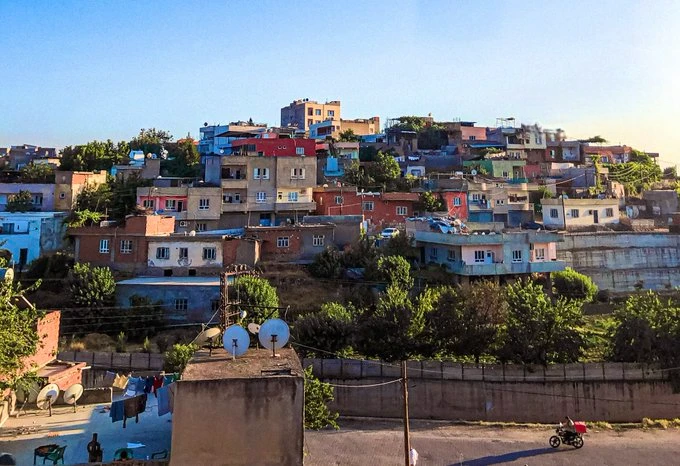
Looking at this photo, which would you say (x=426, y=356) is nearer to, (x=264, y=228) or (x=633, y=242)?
(x=264, y=228)

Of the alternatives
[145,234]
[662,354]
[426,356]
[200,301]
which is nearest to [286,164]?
[145,234]

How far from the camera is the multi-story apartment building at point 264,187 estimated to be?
129 ft

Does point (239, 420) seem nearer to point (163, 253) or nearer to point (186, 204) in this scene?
point (163, 253)

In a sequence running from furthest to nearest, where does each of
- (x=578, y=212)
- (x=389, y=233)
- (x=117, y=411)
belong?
(x=578, y=212), (x=389, y=233), (x=117, y=411)

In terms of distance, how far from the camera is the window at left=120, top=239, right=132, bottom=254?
103 ft

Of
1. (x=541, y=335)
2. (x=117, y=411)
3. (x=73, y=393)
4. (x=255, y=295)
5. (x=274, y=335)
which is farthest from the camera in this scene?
(x=255, y=295)

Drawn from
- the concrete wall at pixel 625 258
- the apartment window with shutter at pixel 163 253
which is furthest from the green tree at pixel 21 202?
the concrete wall at pixel 625 258

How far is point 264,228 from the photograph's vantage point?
108 feet

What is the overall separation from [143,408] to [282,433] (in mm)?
7386

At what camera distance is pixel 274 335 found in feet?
35.1

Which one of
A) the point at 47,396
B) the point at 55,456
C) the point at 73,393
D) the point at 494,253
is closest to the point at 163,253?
the point at 73,393

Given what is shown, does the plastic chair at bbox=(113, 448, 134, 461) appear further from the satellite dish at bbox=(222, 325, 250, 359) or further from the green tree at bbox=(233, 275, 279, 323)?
the green tree at bbox=(233, 275, 279, 323)

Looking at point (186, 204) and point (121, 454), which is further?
point (186, 204)

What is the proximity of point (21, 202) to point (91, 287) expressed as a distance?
45.7ft
